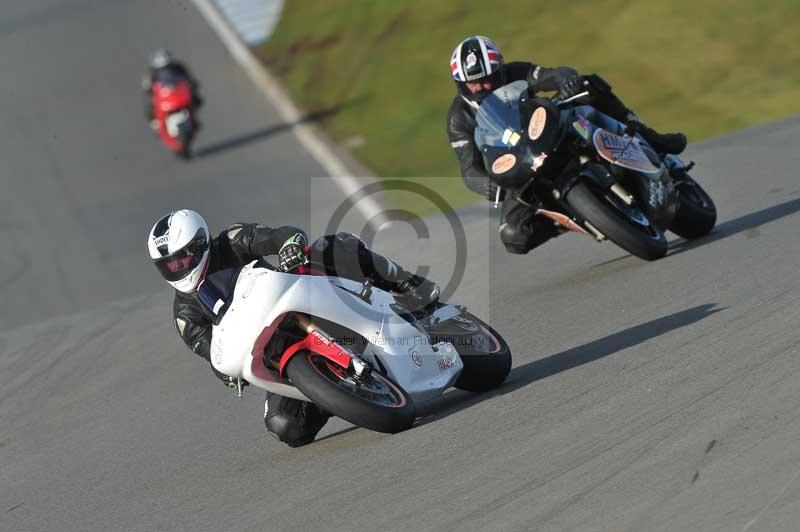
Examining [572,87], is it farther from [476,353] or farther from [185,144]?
[185,144]

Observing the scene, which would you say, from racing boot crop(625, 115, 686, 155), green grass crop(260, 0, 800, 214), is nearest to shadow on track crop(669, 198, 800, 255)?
racing boot crop(625, 115, 686, 155)

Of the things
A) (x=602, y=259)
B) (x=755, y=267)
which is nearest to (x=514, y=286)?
(x=602, y=259)

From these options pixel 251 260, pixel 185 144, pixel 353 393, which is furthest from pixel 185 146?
pixel 353 393

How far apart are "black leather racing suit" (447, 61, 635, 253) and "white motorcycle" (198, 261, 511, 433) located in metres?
2.35

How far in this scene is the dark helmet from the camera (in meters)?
8.23

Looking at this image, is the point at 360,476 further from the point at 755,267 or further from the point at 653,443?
the point at 755,267

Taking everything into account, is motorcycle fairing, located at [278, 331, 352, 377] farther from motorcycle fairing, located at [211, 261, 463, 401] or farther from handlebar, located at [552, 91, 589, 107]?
handlebar, located at [552, 91, 589, 107]

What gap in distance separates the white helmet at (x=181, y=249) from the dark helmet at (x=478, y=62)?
2735mm

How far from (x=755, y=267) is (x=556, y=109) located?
166cm

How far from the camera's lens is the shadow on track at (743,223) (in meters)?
8.69

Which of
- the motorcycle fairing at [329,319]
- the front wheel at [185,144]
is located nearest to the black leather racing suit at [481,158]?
the motorcycle fairing at [329,319]

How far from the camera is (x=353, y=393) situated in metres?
5.68

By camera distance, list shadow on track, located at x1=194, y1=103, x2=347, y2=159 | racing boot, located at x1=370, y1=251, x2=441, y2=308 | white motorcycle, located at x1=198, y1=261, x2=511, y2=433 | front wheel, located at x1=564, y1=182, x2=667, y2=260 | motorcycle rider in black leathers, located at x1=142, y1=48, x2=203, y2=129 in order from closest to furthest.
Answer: white motorcycle, located at x1=198, y1=261, x2=511, y2=433
racing boot, located at x1=370, y1=251, x2=441, y2=308
front wheel, located at x1=564, y1=182, x2=667, y2=260
shadow on track, located at x1=194, y1=103, x2=347, y2=159
motorcycle rider in black leathers, located at x1=142, y1=48, x2=203, y2=129

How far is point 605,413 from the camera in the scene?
5555mm
